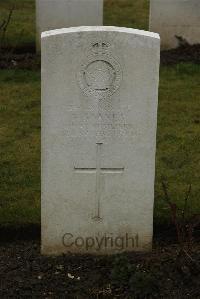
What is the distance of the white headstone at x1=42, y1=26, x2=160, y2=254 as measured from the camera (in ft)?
13.9

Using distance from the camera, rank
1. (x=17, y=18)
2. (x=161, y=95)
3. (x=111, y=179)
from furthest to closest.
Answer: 1. (x=17, y=18)
2. (x=161, y=95)
3. (x=111, y=179)

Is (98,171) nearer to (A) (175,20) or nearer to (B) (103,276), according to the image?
(B) (103,276)

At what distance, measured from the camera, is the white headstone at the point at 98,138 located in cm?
423

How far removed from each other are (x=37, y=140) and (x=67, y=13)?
132 inches

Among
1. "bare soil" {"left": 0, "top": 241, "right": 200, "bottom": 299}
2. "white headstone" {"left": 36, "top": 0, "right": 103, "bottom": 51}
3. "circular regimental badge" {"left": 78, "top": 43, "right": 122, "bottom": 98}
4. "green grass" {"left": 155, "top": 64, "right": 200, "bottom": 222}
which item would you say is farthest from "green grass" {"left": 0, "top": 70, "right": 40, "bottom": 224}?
"circular regimental badge" {"left": 78, "top": 43, "right": 122, "bottom": 98}

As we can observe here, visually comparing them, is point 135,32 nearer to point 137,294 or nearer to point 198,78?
point 137,294

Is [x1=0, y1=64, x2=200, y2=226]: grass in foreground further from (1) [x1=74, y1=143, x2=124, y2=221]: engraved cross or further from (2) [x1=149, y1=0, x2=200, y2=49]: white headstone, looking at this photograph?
(2) [x1=149, y1=0, x2=200, y2=49]: white headstone

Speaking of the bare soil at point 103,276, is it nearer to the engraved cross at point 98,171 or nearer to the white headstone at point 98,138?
the white headstone at point 98,138

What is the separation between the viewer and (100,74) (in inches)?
169

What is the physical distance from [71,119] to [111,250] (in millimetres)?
893

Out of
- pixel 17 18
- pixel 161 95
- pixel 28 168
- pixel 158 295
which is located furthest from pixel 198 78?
pixel 158 295

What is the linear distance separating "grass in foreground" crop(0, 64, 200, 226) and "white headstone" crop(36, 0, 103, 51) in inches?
44.9

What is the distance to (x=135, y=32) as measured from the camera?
423cm

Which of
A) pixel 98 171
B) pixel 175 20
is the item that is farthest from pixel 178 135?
pixel 175 20
